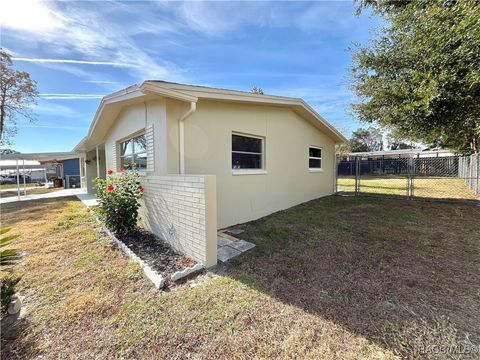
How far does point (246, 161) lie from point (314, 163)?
465 cm

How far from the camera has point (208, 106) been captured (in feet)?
17.6

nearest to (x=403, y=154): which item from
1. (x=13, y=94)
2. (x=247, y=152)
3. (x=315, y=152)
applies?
(x=315, y=152)

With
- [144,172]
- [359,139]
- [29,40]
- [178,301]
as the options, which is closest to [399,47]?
[144,172]

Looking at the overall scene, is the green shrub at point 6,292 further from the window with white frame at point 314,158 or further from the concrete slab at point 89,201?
the window with white frame at point 314,158

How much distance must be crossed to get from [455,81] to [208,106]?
608 cm

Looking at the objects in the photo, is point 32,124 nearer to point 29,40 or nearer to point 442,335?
point 29,40

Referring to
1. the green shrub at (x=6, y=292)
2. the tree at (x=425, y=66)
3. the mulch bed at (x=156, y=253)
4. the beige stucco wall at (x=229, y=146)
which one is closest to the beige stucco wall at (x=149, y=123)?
the beige stucco wall at (x=229, y=146)

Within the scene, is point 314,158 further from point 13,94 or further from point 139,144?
point 13,94

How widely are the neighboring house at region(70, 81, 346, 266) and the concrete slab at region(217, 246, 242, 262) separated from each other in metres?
0.30

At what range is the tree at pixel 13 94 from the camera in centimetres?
1698

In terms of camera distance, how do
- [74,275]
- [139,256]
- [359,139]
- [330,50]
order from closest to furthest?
[74,275] → [139,256] → [330,50] → [359,139]

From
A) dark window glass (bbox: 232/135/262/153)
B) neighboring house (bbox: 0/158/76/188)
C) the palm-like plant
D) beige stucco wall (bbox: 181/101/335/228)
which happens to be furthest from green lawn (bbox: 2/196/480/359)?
neighboring house (bbox: 0/158/76/188)

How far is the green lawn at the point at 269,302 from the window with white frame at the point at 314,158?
15.9 feet

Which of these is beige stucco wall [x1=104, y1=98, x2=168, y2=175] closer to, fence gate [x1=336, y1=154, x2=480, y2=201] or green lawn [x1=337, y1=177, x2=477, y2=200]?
fence gate [x1=336, y1=154, x2=480, y2=201]
